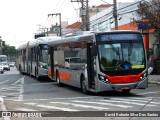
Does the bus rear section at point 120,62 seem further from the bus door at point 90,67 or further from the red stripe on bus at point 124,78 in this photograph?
→ the bus door at point 90,67

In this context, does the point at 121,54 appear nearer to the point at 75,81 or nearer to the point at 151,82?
the point at 75,81

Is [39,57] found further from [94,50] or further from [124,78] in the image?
[124,78]

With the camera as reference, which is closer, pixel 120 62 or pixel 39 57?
pixel 120 62

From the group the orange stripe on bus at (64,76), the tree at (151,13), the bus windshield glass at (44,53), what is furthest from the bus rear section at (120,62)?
the bus windshield glass at (44,53)

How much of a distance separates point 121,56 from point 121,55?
46mm

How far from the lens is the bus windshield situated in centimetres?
1836

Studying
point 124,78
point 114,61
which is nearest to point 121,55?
point 114,61

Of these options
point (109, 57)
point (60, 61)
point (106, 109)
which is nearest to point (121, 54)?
point (109, 57)

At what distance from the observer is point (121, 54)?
18.5 meters


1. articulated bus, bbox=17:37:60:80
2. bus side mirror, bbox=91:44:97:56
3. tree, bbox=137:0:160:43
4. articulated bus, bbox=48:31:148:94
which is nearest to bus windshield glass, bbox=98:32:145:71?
articulated bus, bbox=48:31:148:94

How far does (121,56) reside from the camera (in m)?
18.5

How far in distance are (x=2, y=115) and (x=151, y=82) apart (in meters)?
15.5

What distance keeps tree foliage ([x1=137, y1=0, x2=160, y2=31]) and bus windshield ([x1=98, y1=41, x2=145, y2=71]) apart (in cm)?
1214

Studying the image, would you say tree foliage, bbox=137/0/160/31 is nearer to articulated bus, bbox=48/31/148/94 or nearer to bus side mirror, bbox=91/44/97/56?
articulated bus, bbox=48/31/148/94
